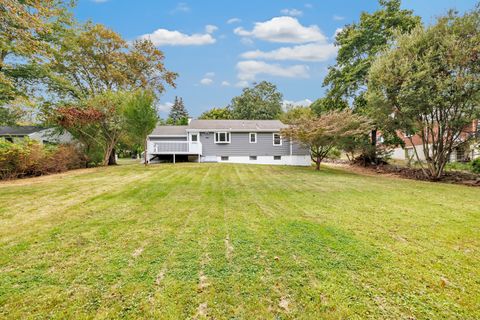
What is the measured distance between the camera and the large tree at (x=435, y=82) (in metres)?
10.6

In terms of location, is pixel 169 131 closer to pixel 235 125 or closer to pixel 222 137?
pixel 222 137

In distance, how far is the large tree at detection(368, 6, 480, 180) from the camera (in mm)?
10633

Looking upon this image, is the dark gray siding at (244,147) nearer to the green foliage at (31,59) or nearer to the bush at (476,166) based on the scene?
the green foliage at (31,59)

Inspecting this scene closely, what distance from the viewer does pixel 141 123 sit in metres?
14.6

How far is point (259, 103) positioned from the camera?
44156 mm

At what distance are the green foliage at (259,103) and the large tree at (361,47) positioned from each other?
72.7 ft

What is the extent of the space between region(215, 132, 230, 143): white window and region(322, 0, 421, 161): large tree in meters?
9.84

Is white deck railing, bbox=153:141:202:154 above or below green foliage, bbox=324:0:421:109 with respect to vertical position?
below

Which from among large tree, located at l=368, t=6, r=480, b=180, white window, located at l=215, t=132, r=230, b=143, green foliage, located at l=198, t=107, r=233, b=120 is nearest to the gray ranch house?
white window, located at l=215, t=132, r=230, b=143

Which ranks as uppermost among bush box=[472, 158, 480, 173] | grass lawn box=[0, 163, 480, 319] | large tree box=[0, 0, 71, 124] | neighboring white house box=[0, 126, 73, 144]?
large tree box=[0, 0, 71, 124]

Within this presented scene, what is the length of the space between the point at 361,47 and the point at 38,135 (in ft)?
94.1

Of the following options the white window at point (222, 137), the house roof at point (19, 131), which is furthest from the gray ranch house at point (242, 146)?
the house roof at point (19, 131)

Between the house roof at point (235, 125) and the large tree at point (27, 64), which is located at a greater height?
the large tree at point (27, 64)

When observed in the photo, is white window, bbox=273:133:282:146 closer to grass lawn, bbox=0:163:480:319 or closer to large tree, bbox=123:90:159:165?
large tree, bbox=123:90:159:165
